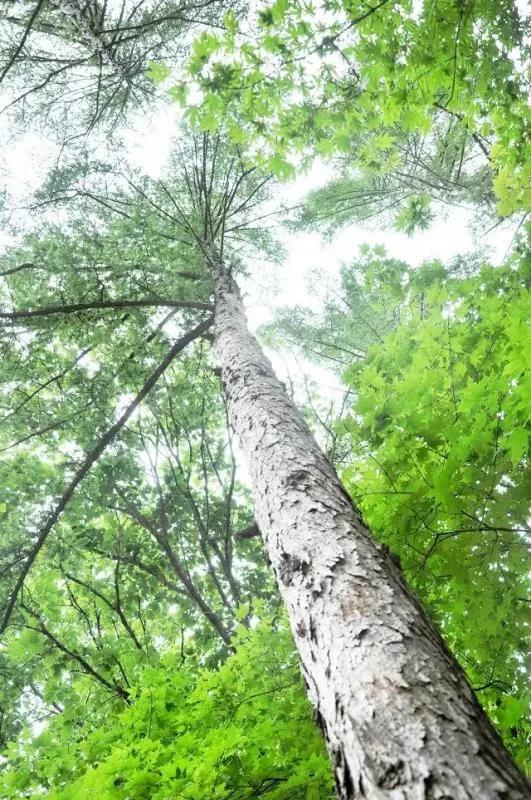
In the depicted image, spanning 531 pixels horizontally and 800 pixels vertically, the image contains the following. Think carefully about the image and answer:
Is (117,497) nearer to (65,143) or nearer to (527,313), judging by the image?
(65,143)

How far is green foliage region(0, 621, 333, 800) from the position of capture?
6.08ft

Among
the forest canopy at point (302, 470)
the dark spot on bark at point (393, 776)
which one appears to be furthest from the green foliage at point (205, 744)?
the dark spot on bark at point (393, 776)

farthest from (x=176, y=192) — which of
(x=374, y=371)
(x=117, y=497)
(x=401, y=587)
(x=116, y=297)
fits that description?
(x=401, y=587)

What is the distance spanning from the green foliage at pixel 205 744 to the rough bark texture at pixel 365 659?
0.66 meters

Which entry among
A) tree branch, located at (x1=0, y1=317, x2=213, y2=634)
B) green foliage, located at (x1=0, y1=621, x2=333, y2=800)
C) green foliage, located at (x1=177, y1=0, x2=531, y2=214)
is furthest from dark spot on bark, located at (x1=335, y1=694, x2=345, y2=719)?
tree branch, located at (x1=0, y1=317, x2=213, y2=634)

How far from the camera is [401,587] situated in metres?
1.68

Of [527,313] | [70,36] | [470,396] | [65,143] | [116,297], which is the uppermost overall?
[70,36]

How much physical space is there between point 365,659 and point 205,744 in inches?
47.9

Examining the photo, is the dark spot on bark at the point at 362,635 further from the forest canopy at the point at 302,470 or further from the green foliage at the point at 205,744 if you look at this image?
the green foliage at the point at 205,744

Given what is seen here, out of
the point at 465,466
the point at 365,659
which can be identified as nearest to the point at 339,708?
the point at 365,659

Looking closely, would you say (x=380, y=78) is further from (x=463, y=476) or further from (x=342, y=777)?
(x=342, y=777)

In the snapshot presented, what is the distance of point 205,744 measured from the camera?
83.0 inches

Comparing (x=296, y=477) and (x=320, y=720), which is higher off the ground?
(x=296, y=477)

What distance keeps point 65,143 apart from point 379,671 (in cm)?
745
